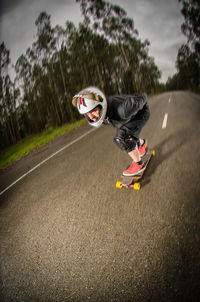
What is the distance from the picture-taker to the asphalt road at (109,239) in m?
1.39

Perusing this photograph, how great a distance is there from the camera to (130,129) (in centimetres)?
276

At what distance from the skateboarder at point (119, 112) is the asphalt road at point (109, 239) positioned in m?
0.69

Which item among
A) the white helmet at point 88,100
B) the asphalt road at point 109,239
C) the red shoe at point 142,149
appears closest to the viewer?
the asphalt road at point 109,239

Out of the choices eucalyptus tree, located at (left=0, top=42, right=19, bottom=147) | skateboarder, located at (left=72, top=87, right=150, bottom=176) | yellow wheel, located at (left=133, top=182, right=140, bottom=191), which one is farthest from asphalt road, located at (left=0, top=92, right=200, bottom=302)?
eucalyptus tree, located at (left=0, top=42, right=19, bottom=147)

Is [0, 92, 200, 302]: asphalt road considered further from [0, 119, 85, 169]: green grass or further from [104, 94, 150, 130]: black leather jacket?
[0, 119, 85, 169]: green grass

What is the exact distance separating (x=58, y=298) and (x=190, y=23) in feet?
167

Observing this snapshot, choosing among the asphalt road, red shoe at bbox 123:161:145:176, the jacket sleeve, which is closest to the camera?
the asphalt road

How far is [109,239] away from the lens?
1871mm

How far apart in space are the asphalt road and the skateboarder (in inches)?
27.2

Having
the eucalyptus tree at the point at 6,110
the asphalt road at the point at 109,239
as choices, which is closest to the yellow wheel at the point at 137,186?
the asphalt road at the point at 109,239

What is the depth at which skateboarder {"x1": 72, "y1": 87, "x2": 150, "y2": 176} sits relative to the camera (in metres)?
2.08

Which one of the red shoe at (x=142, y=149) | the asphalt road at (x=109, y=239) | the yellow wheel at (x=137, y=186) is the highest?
the red shoe at (x=142, y=149)

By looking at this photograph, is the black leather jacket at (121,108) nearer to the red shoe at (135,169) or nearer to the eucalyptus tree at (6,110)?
the red shoe at (135,169)

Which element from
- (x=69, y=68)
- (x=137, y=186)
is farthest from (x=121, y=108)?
(x=69, y=68)
